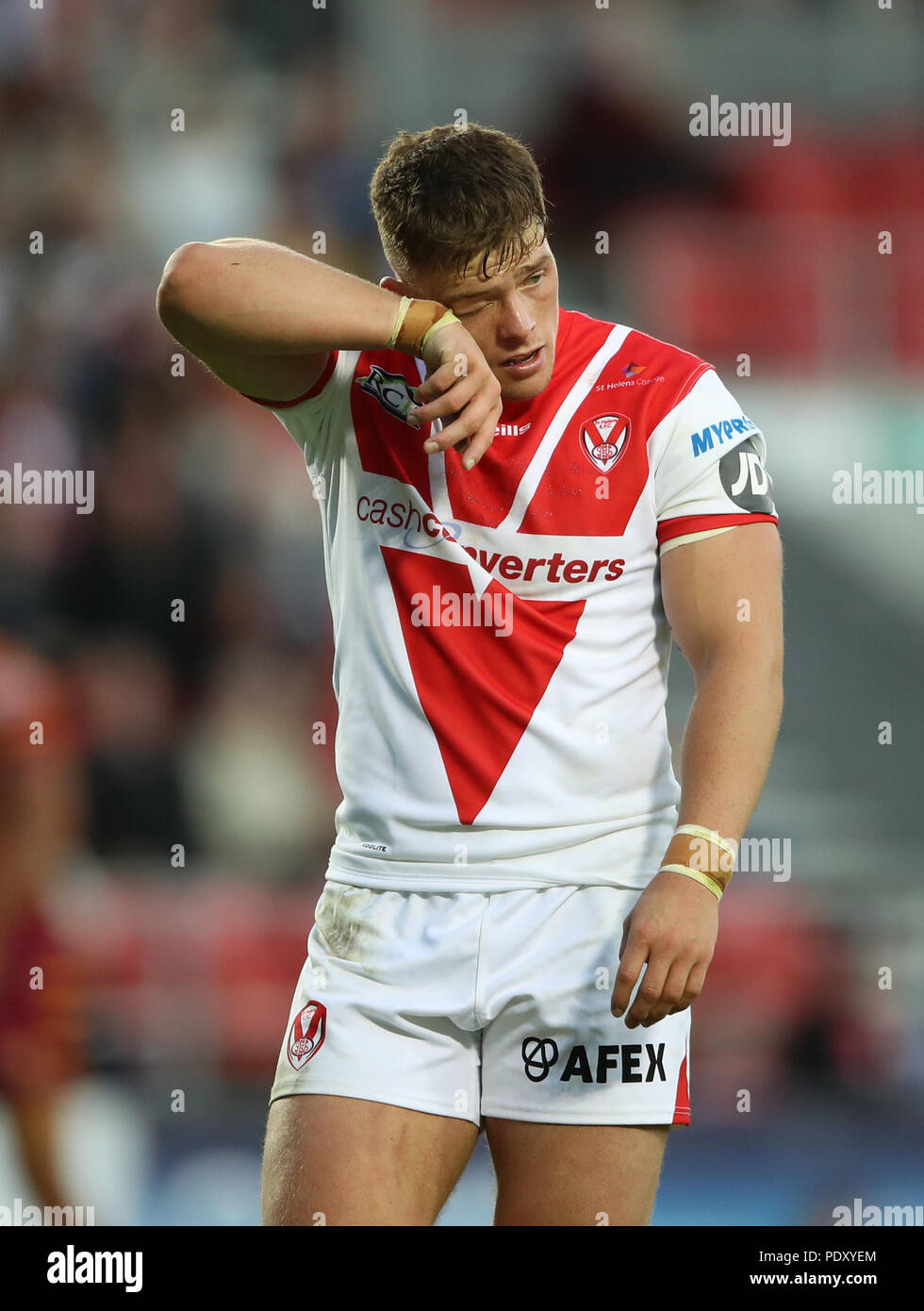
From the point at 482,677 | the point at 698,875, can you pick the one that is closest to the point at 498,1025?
the point at 698,875

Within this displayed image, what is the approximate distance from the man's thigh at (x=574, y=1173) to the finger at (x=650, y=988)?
0.21 meters

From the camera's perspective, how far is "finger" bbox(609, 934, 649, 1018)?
180 centimetres

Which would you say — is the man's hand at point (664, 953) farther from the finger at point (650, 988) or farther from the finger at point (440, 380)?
the finger at point (440, 380)

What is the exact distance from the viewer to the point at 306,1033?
6.59 feet

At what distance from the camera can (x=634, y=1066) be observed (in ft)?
6.45

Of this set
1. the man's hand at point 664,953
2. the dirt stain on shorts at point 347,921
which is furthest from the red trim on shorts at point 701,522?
the dirt stain on shorts at point 347,921

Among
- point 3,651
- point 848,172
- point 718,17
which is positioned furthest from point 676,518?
point 718,17

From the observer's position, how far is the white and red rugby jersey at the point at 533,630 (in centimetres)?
201

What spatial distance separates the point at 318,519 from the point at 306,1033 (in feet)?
10.6

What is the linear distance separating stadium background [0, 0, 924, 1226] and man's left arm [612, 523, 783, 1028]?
220 cm

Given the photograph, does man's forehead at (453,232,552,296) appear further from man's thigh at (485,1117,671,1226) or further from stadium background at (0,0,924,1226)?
stadium background at (0,0,924,1226)

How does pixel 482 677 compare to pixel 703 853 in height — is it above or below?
above

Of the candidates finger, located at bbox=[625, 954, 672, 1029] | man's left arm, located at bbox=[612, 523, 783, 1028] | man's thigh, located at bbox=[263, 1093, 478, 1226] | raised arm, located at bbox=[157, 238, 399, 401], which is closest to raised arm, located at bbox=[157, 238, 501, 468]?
raised arm, located at bbox=[157, 238, 399, 401]

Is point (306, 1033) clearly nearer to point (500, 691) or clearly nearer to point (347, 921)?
point (347, 921)
